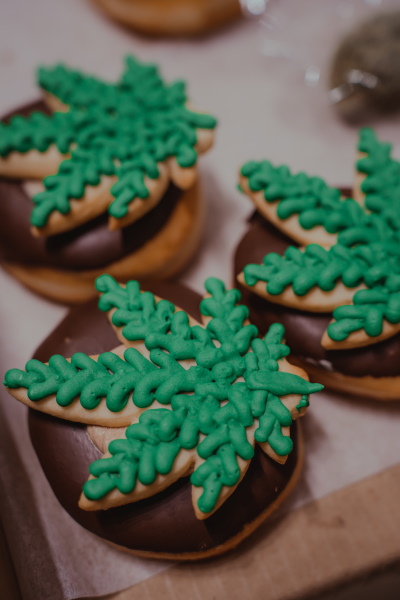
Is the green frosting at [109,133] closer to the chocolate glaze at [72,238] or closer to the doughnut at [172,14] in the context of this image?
the chocolate glaze at [72,238]

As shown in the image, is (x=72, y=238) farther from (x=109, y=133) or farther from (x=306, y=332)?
(x=306, y=332)

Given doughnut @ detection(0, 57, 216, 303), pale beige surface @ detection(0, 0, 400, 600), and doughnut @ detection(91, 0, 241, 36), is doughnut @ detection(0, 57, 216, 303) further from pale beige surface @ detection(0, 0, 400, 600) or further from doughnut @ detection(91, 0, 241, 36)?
doughnut @ detection(91, 0, 241, 36)

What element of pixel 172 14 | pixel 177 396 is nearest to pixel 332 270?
pixel 177 396

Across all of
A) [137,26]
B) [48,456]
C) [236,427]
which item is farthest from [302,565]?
[137,26]

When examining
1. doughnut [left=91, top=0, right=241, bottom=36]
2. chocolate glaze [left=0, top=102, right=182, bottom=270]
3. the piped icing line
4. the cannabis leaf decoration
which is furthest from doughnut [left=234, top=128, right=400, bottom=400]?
doughnut [left=91, top=0, right=241, bottom=36]

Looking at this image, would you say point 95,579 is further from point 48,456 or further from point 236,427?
point 236,427

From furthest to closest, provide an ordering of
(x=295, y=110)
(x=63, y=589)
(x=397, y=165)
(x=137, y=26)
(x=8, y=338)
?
(x=137, y=26)
(x=295, y=110)
(x=8, y=338)
(x=397, y=165)
(x=63, y=589)

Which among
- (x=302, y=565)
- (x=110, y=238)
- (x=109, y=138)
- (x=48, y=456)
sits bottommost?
(x=302, y=565)
